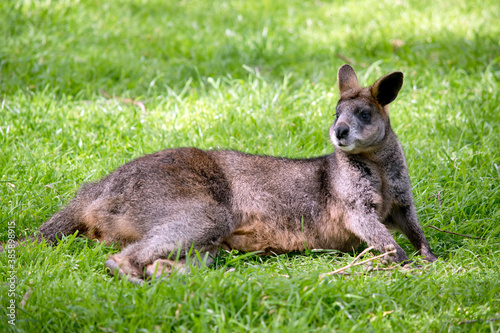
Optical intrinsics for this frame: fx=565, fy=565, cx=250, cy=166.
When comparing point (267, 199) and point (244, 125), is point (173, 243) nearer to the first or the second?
point (267, 199)

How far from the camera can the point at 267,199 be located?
15.2ft

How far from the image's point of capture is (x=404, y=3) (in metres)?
10.2

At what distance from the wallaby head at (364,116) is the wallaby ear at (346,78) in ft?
0.79

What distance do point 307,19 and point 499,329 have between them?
297 inches

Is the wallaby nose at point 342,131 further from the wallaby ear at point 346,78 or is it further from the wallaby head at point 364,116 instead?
the wallaby ear at point 346,78

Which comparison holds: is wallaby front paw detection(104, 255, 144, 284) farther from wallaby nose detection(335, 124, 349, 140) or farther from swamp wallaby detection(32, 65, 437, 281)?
wallaby nose detection(335, 124, 349, 140)

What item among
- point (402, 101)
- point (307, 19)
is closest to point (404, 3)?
point (307, 19)

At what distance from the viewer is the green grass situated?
339cm

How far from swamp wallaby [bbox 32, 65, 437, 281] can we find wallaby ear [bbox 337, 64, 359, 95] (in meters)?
0.27

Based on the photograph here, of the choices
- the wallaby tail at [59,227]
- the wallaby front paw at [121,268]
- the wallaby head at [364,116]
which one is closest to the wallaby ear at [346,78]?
the wallaby head at [364,116]

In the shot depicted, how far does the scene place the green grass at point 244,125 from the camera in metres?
3.39

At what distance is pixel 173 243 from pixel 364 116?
184cm

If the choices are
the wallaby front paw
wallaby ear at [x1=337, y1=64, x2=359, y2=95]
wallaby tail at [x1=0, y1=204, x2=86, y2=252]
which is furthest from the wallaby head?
wallaby tail at [x1=0, y1=204, x2=86, y2=252]

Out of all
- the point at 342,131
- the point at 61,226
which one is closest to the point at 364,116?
the point at 342,131
